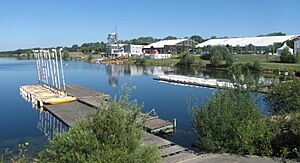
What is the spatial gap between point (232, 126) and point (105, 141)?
30.6ft

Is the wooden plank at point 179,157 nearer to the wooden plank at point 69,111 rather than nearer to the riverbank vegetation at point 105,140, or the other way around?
the riverbank vegetation at point 105,140

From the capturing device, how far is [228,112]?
17.1 metres

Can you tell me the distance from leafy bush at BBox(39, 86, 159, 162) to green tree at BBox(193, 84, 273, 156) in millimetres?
7558

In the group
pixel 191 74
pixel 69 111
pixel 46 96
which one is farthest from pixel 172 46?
pixel 69 111

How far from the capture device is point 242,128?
1678 centimetres

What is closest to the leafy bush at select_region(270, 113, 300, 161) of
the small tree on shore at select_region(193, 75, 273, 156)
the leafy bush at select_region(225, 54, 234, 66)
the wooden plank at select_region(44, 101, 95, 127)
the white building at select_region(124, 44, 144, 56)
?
the small tree on shore at select_region(193, 75, 273, 156)

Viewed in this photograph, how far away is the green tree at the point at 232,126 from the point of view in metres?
16.8

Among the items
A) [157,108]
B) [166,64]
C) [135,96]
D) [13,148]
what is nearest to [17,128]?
[13,148]

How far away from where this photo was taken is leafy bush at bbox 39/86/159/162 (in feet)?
30.6

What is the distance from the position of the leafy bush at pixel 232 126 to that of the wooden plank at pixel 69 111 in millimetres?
13515

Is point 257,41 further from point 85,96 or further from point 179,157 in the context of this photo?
point 179,157

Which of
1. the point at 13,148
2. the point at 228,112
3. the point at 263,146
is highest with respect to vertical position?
the point at 228,112

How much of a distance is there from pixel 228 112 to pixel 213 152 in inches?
92.5

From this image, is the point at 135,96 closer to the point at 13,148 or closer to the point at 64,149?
the point at 13,148
